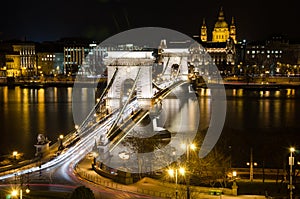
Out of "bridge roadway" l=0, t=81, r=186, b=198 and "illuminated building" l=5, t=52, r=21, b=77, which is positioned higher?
"illuminated building" l=5, t=52, r=21, b=77

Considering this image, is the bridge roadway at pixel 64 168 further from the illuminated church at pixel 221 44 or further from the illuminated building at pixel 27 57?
the illuminated church at pixel 221 44

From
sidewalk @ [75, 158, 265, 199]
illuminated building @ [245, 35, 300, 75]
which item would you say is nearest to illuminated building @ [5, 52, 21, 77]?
illuminated building @ [245, 35, 300, 75]

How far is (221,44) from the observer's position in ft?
149

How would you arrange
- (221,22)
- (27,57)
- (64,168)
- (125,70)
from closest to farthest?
1. (64,168)
2. (125,70)
3. (27,57)
4. (221,22)

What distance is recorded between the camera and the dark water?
9289mm

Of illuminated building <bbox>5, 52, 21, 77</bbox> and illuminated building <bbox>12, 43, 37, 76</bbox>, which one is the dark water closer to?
illuminated building <bbox>5, 52, 21, 77</bbox>

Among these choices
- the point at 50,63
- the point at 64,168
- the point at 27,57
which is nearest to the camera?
the point at 64,168

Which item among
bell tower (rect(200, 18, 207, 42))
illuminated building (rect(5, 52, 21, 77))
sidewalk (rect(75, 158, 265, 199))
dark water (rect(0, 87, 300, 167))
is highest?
bell tower (rect(200, 18, 207, 42))

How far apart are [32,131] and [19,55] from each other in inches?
1069

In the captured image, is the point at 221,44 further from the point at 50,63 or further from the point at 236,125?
the point at 236,125

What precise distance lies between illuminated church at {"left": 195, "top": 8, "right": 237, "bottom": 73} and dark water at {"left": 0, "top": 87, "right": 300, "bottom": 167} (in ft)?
73.0

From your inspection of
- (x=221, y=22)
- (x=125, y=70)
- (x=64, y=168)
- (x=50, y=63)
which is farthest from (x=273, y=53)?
(x=64, y=168)

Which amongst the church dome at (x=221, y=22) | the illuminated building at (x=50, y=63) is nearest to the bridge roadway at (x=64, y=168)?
the illuminated building at (x=50, y=63)

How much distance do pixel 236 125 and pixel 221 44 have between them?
3324 centimetres
